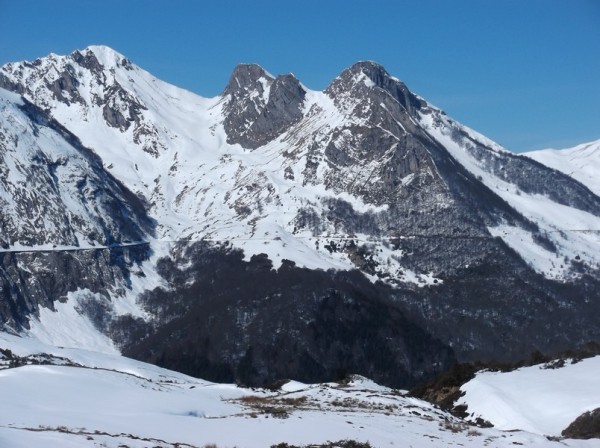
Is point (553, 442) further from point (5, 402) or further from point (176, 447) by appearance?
point (5, 402)

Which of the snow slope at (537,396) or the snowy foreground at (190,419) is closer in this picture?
the snowy foreground at (190,419)

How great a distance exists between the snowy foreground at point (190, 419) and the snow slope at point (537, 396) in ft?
2.44

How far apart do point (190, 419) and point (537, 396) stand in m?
23.4

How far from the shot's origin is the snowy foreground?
36.6 metres

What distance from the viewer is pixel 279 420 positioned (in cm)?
4331

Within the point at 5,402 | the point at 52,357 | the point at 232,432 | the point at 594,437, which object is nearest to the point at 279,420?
the point at 232,432

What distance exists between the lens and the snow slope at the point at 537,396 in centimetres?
5253

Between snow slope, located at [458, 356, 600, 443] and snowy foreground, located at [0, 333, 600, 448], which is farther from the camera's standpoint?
snow slope, located at [458, 356, 600, 443]

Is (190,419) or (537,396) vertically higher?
(537,396)

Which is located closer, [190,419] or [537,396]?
[190,419]

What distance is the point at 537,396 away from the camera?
57.2 m

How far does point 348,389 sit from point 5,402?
98.2 ft

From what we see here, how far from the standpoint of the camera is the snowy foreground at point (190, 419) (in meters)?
36.6

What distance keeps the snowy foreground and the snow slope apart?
2.44 feet
